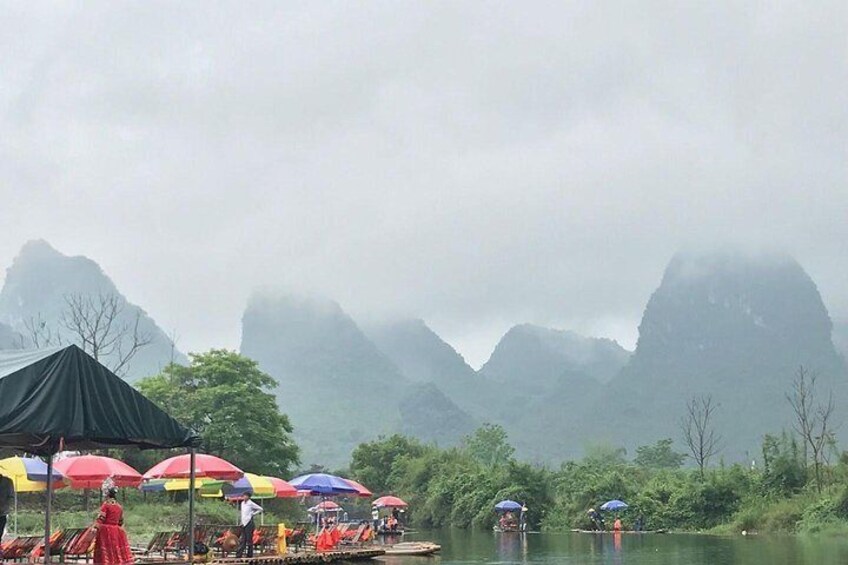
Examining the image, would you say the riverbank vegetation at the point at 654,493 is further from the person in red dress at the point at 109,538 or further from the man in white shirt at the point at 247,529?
the person in red dress at the point at 109,538

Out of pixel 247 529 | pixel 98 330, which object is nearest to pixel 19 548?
pixel 247 529

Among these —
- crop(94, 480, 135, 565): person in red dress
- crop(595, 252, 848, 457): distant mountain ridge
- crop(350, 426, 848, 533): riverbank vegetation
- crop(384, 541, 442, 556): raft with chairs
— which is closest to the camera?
crop(94, 480, 135, 565): person in red dress

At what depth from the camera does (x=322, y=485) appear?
23281 millimetres

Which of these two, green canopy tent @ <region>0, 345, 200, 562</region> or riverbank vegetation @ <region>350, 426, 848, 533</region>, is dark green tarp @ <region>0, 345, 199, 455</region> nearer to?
green canopy tent @ <region>0, 345, 200, 562</region>

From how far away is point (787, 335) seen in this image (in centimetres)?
12688

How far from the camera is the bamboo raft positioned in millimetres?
16578

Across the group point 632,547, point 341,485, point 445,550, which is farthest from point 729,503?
point 341,485

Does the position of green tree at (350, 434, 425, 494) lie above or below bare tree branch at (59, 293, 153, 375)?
below

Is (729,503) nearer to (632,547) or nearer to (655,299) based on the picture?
(632,547)

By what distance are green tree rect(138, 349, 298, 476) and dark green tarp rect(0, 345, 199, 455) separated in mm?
30811

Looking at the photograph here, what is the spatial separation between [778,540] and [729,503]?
12483 millimetres

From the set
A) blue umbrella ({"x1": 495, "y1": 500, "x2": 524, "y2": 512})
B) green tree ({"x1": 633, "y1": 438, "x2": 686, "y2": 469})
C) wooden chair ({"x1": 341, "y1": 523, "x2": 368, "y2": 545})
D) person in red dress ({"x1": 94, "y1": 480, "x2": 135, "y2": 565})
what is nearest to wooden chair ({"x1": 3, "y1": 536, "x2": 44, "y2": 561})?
person in red dress ({"x1": 94, "y1": 480, "x2": 135, "y2": 565})

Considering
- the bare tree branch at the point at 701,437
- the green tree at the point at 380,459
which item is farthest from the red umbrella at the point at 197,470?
the green tree at the point at 380,459

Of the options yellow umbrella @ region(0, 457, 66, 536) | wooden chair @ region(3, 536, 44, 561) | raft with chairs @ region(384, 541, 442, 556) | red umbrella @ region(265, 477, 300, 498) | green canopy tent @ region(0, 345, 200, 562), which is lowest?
raft with chairs @ region(384, 541, 442, 556)
